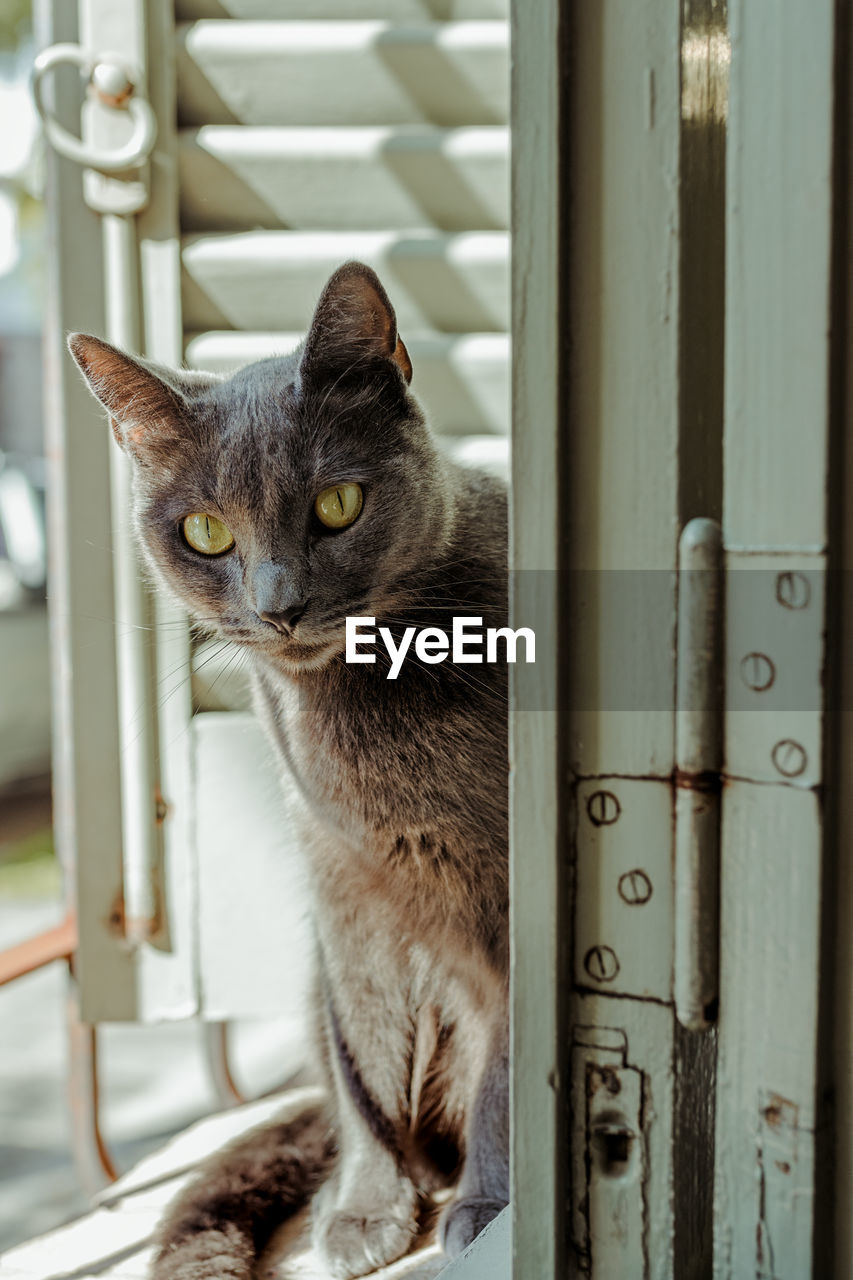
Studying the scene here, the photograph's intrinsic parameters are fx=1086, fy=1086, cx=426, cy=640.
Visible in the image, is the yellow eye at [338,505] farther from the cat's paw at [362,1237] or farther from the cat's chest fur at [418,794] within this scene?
the cat's paw at [362,1237]

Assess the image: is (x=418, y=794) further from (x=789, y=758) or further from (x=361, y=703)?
(x=789, y=758)

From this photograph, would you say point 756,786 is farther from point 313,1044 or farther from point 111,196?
point 111,196

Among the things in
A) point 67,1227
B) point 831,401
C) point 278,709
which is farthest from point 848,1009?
point 67,1227

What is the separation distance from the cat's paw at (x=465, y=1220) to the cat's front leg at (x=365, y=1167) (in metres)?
0.06

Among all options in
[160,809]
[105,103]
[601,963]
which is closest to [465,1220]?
[601,963]

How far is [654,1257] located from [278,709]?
631 mm

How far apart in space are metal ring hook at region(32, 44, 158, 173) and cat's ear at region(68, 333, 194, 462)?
0.48 metres

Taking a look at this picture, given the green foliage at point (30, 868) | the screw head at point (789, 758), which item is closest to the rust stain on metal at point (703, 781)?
the screw head at point (789, 758)

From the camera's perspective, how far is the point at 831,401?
50 centimetres

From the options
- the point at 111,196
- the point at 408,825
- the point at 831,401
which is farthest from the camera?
the point at 111,196

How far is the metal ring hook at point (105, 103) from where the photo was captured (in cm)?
135

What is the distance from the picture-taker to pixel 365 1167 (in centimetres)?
106

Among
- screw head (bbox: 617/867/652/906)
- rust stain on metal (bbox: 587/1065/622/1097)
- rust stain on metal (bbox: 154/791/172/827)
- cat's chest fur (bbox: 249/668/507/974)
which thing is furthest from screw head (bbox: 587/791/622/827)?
rust stain on metal (bbox: 154/791/172/827)

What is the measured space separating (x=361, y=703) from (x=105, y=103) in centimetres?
90
